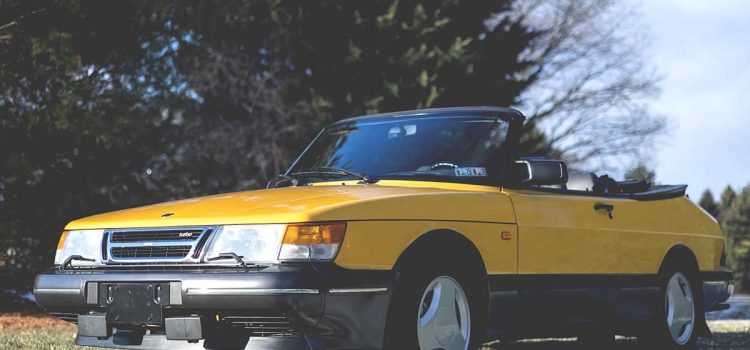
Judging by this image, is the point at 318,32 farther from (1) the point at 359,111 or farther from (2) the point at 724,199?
(2) the point at 724,199

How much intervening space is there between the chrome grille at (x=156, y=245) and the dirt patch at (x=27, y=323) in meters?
6.07

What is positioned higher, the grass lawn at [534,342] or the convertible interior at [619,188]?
the convertible interior at [619,188]

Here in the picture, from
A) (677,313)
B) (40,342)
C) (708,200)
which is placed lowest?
(708,200)

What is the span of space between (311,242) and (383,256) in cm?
40

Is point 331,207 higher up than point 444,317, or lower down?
higher up

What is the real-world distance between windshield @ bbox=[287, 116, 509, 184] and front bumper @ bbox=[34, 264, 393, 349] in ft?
4.41

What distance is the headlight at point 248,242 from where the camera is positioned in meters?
4.75

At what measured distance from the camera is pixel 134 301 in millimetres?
5008

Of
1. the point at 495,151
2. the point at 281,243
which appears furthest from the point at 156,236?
the point at 495,151

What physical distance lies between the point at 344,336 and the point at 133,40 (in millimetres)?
9861

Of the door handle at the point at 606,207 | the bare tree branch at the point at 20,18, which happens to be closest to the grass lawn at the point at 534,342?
the door handle at the point at 606,207

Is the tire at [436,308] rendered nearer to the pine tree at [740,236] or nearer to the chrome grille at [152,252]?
the chrome grille at [152,252]

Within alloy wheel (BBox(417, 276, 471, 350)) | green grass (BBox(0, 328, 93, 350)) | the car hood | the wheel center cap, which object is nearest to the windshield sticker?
the car hood

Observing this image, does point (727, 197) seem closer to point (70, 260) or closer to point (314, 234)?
point (70, 260)
